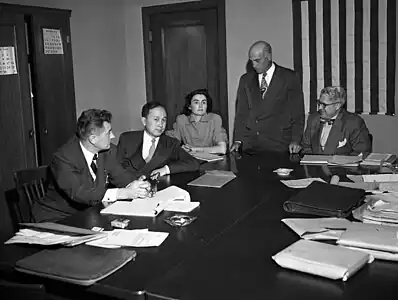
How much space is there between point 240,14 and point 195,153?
6.19 feet

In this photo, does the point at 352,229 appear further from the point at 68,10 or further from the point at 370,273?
the point at 68,10

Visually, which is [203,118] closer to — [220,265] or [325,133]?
[325,133]

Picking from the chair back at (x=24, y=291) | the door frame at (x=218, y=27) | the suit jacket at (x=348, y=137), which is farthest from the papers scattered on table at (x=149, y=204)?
the door frame at (x=218, y=27)

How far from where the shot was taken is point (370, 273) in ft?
5.32

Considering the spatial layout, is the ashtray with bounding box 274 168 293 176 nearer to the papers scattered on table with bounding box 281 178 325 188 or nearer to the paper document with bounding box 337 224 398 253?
the papers scattered on table with bounding box 281 178 325 188

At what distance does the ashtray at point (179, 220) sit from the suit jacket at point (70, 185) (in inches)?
20.8

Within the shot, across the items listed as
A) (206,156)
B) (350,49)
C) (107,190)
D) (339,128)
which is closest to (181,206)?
(107,190)

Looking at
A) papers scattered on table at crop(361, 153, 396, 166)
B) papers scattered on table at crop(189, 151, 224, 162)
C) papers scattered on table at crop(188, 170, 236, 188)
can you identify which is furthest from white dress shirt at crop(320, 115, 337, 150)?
papers scattered on table at crop(188, 170, 236, 188)

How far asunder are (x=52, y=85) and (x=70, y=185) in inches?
88.1

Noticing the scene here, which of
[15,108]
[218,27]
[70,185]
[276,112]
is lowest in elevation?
[70,185]

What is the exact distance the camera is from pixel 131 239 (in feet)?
6.51

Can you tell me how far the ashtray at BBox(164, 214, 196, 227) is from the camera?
2.16 meters

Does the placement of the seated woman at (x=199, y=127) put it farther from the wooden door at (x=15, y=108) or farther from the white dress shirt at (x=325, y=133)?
the wooden door at (x=15, y=108)

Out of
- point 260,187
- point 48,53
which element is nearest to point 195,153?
point 260,187
